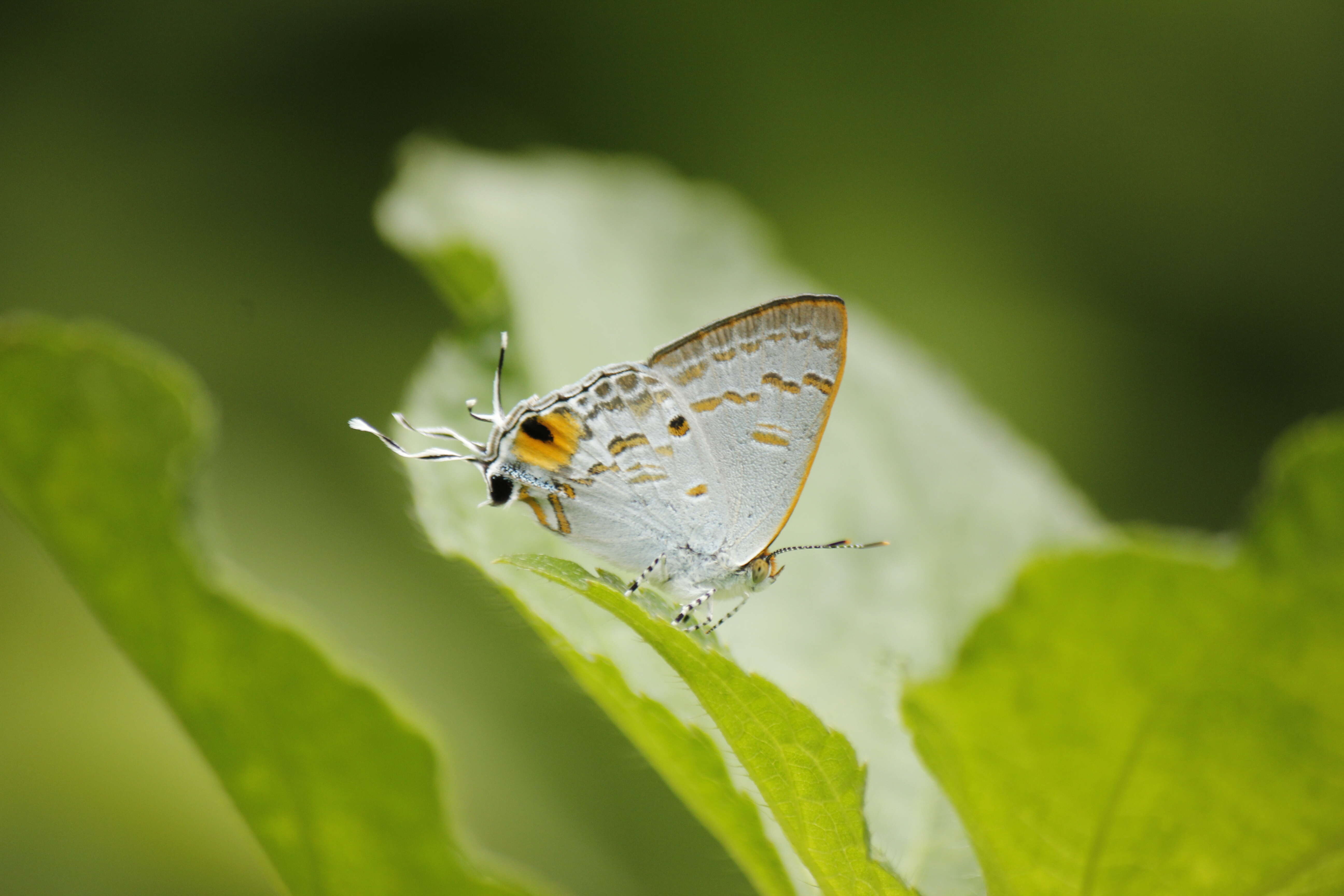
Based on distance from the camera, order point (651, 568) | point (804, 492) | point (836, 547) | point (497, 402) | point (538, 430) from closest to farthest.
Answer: point (497, 402) < point (538, 430) < point (836, 547) < point (651, 568) < point (804, 492)

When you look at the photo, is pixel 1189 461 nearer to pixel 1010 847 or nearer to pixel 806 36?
pixel 806 36

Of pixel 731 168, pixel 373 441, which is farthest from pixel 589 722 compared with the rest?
pixel 731 168

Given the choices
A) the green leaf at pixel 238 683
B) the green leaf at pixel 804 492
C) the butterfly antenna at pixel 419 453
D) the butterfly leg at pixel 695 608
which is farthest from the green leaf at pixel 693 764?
the butterfly leg at pixel 695 608

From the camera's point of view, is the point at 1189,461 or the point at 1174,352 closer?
the point at 1189,461

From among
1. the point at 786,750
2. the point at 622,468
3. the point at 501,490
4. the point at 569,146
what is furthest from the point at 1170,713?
the point at 569,146

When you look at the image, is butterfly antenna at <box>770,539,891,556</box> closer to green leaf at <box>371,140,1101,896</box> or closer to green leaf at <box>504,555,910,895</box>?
green leaf at <box>371,140,1101,896</box>

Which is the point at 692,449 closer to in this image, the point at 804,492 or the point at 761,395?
the point at 761,395

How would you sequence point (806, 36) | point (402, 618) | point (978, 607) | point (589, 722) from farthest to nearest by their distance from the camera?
point (806, 36)
point (402, 618)
point (589, 722)
point (978, 607)
